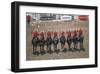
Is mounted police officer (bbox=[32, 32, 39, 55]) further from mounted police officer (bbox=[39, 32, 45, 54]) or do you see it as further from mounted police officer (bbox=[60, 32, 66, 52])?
mounted police officer (bbox=[60, 32, 66, 52])

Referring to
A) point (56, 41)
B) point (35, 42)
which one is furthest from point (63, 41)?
point (35, 42)

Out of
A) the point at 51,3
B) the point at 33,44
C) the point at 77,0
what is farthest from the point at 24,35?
the point at 77,0

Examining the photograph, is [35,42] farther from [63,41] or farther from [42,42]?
[63,41]

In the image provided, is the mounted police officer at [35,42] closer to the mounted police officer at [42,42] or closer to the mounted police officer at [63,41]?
the mounted police officer at [42,42]

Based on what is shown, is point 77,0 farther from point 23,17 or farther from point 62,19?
point 23,17

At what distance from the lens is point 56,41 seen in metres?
1.24

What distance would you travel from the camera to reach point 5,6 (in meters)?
1.17

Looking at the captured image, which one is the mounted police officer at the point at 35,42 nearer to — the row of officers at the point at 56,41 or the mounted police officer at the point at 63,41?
the row of officers at the point at 56,41

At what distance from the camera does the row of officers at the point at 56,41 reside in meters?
1.20

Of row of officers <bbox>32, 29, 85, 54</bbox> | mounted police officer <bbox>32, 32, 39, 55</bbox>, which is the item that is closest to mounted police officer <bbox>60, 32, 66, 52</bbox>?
row of officers <bbox>32, 29, 85, 54</bbox>

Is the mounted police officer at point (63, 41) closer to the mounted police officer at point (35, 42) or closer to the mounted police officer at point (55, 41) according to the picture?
the mounted police officer at point (55, 41)

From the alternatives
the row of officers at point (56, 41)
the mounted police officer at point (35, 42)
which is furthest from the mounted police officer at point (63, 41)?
the mounted police officer at point (35, 42)

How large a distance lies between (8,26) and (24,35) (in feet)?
0.27

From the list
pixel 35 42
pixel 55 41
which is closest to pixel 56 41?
pixel 55 41
